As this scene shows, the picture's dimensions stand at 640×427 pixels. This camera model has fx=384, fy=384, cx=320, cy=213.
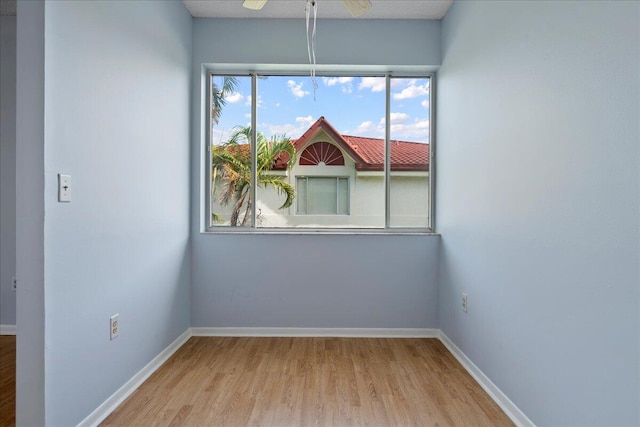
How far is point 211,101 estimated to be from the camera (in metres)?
3.34

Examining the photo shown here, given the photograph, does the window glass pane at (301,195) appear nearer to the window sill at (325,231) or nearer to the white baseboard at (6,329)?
the window sill at (325,231)

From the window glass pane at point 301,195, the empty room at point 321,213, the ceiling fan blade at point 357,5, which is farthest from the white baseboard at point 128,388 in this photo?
the ceiling fan blade at point 357,5

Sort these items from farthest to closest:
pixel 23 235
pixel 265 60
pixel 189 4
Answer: pixel 265 60
pixel 189 4
pixel 23 235

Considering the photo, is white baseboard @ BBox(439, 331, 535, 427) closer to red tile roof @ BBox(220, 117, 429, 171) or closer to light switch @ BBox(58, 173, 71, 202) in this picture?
red tile roof @ BBox(220, 117, 429, 171)

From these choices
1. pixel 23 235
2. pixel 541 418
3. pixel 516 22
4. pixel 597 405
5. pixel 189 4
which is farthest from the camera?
pixel 189 4

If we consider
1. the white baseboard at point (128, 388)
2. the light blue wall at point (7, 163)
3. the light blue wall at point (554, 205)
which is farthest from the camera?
the light blue wall at point (7, 163)

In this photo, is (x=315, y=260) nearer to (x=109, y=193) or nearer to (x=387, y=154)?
(x=387, y=154)

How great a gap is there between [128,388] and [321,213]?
1899 mm

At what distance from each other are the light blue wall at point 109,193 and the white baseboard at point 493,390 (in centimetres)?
209

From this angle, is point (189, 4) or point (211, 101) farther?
point (211, 101)

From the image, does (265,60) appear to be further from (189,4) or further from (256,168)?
(256,168)

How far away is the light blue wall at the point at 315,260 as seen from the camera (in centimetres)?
319

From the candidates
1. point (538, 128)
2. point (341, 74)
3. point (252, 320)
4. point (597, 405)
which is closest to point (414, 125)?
point (341, 74)

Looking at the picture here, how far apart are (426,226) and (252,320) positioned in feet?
5.56
